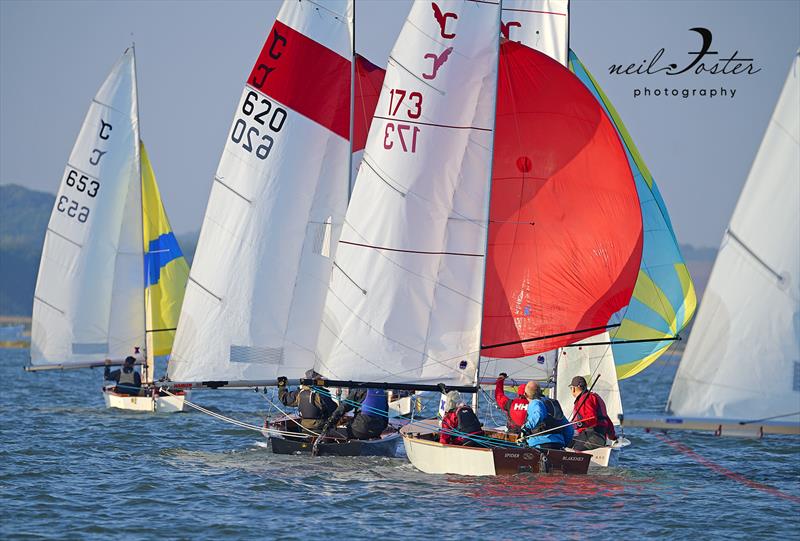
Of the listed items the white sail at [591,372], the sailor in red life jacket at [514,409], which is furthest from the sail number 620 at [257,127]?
Result: the white sail at [591,372]

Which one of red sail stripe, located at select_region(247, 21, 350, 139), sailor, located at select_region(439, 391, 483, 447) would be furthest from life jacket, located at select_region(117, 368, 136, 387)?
sailor, located at select_region(439, 391, 483, 447)

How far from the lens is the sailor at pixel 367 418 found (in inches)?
745

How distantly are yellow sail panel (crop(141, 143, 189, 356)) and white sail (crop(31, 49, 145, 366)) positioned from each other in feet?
1.06

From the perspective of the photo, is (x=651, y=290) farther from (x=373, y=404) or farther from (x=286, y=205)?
(x=286, y=205)

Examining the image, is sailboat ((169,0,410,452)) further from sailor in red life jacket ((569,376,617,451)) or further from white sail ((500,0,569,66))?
sailor in red life jacket ((569,376,617,451))

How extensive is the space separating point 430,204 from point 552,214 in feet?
5.70

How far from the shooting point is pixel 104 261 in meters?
30.6

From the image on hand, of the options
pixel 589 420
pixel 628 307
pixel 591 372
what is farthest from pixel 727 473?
pixel 628 307

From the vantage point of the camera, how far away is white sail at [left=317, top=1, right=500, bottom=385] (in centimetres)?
1780

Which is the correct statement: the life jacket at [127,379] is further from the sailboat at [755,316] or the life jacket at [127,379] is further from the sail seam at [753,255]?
the sail seam at [753,255]

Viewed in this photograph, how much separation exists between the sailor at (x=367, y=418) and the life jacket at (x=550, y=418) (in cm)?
311

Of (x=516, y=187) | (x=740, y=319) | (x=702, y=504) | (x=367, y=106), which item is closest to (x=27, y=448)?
(x=367, y=106)

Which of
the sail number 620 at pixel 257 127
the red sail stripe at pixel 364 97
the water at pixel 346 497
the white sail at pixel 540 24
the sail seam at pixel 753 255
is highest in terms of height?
the white sail at pixel 540 24

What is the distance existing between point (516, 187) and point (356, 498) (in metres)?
5.23
